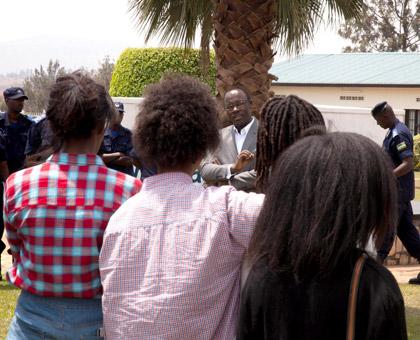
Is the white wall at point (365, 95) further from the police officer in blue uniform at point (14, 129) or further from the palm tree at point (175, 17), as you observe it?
the police officer in blue uniform at point (14, 129)

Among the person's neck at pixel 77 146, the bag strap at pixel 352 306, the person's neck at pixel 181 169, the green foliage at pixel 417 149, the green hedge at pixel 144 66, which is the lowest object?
the green foliage at pixel 417 149

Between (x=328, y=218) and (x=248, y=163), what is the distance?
11.7 ft

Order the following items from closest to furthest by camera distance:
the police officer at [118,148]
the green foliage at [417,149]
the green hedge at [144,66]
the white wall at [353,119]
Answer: the police officer at [118,148]
the white wall at [353,119]
the green hedge at [144,66]
the green foliage at [417,149]

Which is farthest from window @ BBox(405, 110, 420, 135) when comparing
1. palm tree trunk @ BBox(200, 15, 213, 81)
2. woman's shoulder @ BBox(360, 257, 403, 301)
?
woman's shoulder @ BBox(360, 257, 403, 301)

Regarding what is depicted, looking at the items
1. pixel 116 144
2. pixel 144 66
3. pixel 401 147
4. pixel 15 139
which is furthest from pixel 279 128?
pixel 144 66

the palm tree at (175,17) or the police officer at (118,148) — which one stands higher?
the palm tree at (175,17)

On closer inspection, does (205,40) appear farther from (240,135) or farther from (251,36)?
(240,135)

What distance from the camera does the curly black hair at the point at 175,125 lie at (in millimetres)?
2760

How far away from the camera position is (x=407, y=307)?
762 centimetres

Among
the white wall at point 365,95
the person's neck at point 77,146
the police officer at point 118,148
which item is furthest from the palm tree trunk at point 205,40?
the white wall at point 365,95

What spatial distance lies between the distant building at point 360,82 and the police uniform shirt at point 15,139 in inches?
901

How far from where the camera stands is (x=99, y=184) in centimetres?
291

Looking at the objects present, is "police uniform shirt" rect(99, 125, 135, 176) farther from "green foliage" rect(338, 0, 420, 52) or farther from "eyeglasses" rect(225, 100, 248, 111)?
"green foliage" rect(338, 0, 420, 52)

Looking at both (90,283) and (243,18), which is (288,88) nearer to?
(243,18)
